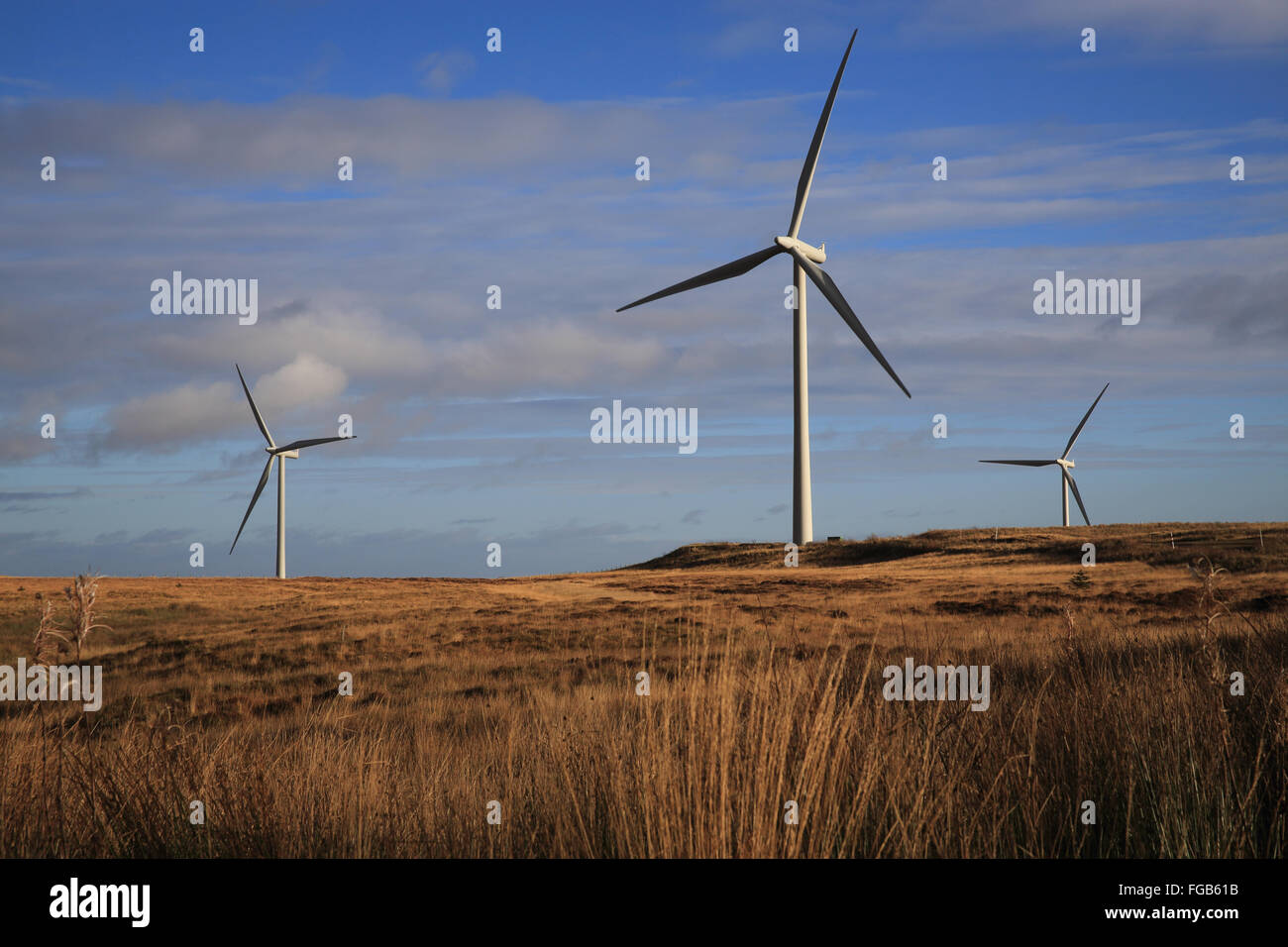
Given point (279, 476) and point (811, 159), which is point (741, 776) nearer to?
point (811, 159)

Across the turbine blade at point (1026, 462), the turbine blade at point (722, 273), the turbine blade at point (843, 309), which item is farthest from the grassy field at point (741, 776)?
the turbine blade at point (1026, 462)

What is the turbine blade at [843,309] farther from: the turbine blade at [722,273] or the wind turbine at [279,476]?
the wind turbine at [279,476]

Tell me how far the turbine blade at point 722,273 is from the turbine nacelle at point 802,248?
0.33m

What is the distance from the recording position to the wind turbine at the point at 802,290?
147 feet

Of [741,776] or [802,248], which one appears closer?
[741,776]

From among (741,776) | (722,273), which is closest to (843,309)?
(722,273)

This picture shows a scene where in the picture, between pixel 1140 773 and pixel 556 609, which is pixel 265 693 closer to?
pixel 556 609

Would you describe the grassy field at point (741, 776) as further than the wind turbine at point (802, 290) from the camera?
No

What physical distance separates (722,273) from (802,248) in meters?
5.28

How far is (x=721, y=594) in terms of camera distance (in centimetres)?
4350

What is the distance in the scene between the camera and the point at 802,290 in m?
53.7

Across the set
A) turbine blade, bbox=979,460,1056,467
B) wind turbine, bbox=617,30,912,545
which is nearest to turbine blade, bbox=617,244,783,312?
wind turbine, bbox=617,30,912,545

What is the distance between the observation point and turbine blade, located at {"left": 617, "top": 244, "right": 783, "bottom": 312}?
154ft
